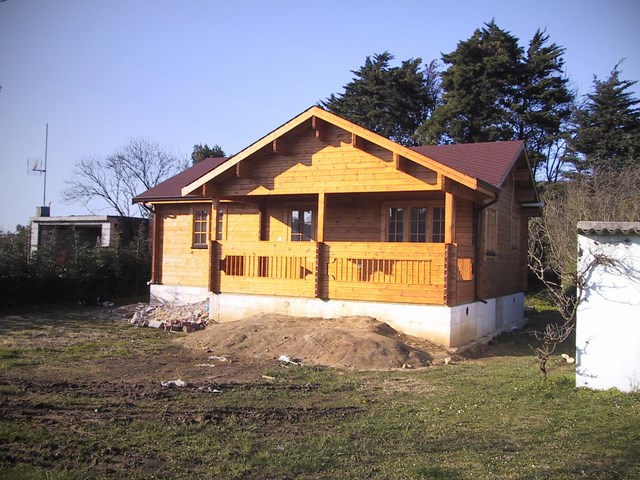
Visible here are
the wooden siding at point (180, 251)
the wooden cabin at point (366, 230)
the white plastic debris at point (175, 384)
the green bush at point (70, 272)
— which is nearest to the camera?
the white plastic debris at point (175, 384)

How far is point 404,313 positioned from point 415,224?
352 cm

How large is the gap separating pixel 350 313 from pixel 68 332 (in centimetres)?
723

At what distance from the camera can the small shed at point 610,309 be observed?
26.9 feet

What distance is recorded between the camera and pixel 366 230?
16875mm

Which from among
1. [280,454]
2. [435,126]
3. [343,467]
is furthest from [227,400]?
[435,126]

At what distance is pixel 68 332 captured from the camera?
48.9 ft

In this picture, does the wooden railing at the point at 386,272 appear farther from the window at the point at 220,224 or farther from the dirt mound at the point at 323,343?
the window at the point at 220,224

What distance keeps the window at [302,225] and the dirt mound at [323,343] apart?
3.98 meters

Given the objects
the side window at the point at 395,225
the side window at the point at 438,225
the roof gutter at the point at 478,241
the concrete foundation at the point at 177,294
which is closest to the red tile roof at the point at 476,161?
the roof gutter at the point at 478,241

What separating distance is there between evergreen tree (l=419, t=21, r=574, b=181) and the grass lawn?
25.6 m

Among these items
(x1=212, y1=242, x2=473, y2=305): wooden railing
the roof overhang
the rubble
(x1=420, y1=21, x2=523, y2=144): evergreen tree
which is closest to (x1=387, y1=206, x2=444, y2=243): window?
(x1=212, y1=242, x2=473, y2=305): wooden railing

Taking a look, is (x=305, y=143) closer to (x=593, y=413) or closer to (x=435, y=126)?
(x=593, y=413)

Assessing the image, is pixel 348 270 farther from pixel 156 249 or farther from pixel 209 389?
pixel 156 249

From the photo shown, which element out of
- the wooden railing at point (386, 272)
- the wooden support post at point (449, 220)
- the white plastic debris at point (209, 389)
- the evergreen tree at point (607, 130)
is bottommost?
the white plastic debris at point (209, 389)
